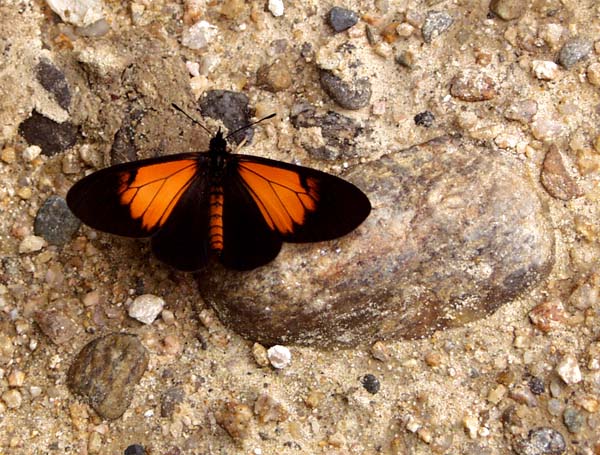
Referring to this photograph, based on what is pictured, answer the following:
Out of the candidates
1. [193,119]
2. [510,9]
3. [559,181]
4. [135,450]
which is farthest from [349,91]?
[135,450]

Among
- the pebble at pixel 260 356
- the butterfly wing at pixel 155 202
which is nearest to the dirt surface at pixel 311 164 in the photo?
the pebble at pixel 260 356

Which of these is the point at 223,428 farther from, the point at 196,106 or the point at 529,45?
the point at 529,45

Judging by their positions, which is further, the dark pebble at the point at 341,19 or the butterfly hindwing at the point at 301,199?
the dark pebble at the point at 341,19

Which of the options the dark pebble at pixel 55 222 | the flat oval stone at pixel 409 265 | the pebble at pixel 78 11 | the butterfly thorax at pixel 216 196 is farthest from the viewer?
the pebble at pixel 78 11

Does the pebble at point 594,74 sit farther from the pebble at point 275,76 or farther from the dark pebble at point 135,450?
the dark pebble at point 135,450

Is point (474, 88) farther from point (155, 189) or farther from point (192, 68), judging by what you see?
point (155, 189)

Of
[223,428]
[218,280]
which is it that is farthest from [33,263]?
[223,428]
